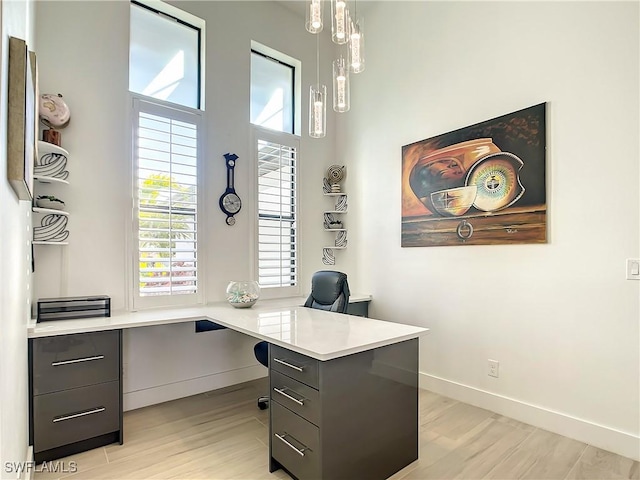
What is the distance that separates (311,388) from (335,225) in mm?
2594

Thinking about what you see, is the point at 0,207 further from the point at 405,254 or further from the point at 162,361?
the point at 405,254

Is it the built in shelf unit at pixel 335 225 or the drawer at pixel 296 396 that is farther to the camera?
the built in shelf unit at pixel 335 225

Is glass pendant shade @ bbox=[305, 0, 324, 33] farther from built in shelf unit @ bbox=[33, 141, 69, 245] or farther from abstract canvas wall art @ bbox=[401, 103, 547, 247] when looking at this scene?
built in shelf unit @ bbox=[33, 141, 69, 245]

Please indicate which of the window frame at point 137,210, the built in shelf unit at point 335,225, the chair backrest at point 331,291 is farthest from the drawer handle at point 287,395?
the built in shelf unit at point 335,225

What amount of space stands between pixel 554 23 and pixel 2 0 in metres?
3.10

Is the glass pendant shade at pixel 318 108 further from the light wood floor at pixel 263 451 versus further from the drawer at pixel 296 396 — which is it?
the light wood floor at pixel 263 451

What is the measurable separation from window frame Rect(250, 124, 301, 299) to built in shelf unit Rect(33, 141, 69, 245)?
157 centimetres

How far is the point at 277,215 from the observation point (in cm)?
387

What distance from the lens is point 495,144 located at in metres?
2.87

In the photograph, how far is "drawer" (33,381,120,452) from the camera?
2168 mm

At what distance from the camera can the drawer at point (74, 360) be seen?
2170 millimetres

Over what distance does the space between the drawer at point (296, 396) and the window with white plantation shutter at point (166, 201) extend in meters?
1.51

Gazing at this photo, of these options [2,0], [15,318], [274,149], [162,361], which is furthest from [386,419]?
[274,149]

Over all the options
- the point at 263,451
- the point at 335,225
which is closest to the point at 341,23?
the point at 335,225
